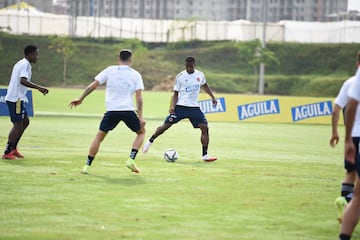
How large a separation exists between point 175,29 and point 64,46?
2153 cm

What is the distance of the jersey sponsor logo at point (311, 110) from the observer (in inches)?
1398

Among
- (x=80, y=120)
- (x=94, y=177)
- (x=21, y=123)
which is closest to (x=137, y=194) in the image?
(x=94, y=177)

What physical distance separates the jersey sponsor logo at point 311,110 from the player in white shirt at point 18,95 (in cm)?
2024

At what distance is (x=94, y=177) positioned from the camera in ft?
47.3

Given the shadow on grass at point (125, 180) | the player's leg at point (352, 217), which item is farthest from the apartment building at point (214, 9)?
the player's leg at point (352, 217)

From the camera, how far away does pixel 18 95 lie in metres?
16.8

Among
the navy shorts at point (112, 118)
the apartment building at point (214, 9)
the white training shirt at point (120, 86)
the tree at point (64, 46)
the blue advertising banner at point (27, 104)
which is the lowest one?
the tree at point (64, 46)

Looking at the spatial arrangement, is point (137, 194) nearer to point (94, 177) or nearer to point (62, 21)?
point (94, 177)

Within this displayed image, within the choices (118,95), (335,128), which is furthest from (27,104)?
(335,128)

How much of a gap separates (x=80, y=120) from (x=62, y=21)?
64741 mm

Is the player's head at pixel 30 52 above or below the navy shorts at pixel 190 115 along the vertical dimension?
above

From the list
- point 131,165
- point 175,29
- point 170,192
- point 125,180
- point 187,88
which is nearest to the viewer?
point 170,192

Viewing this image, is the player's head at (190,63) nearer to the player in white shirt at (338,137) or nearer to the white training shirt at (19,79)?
the white training shirt at (19,79)

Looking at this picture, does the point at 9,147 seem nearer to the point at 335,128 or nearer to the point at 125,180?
the point at 125,180
